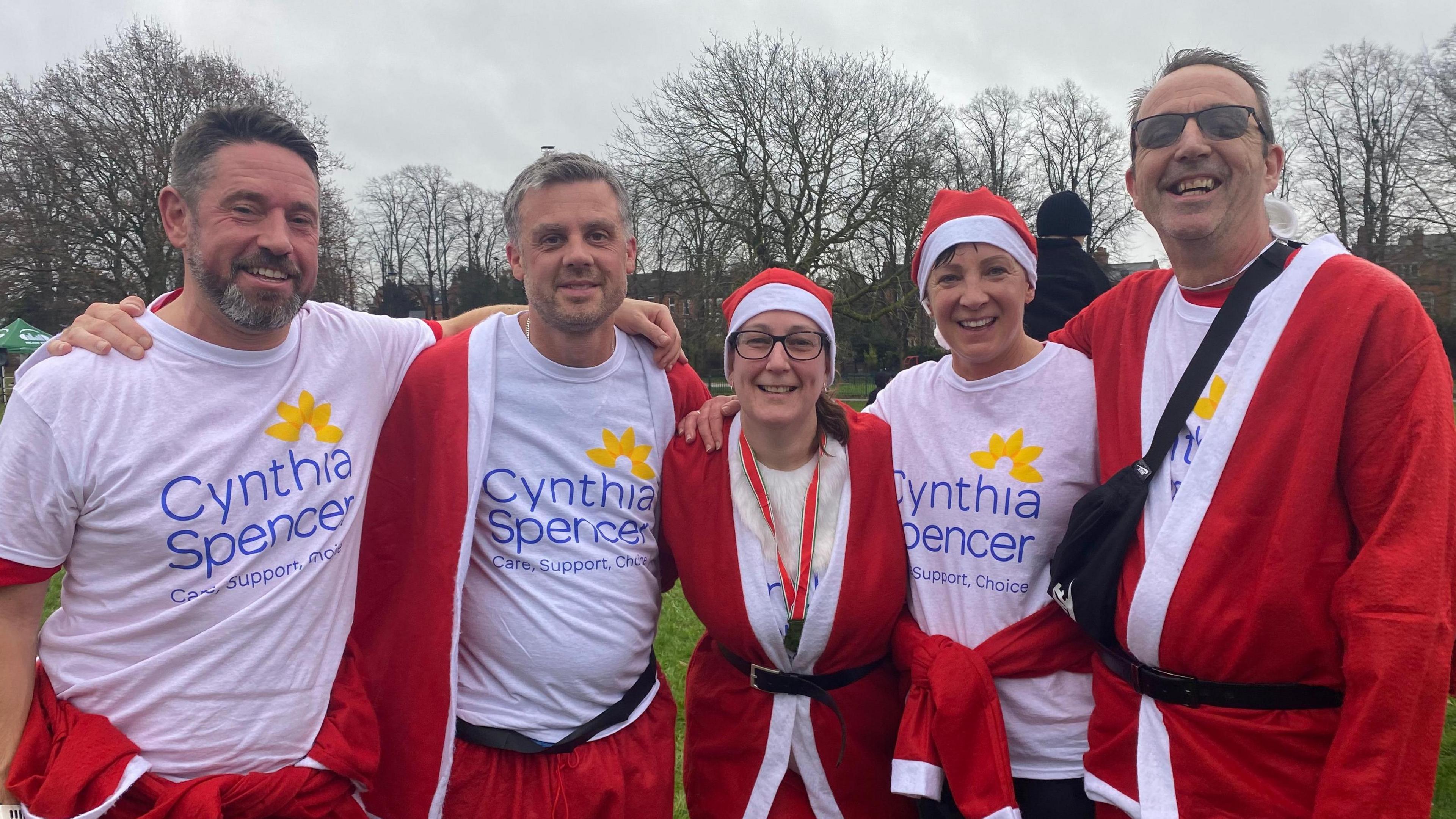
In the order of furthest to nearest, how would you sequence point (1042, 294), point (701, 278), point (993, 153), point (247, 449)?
point (993, 153), point (701, 278), point (1042, 294), point (247, 449)

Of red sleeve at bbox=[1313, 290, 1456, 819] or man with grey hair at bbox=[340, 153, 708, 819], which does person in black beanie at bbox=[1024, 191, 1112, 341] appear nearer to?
red sleeve at bbox=[1313, 290, 1456, 819]

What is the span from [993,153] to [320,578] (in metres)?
39.0

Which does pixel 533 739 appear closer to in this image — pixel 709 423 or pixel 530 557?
pixel 530 557

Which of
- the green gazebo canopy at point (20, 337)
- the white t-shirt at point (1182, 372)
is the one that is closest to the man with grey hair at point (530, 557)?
the white t-shirt at point (1182, 372)

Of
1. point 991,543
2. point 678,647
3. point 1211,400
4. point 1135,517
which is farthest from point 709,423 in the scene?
point 678,647

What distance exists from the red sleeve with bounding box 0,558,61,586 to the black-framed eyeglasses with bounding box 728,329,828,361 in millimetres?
1860

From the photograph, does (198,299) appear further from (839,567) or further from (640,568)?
(839,567)

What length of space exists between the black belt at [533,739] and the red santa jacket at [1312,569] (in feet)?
4.54

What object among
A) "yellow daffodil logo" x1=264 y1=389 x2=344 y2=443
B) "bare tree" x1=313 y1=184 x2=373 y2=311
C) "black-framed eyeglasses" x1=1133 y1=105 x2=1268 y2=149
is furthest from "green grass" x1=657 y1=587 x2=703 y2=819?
"bare tree" x1=313 y1=184 x2=373 y2=311

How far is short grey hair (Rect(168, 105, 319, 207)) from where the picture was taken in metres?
2.34

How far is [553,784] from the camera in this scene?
2.50m

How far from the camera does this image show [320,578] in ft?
7.72

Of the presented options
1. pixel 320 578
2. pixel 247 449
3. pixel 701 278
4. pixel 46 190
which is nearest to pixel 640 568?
pixel 320 578

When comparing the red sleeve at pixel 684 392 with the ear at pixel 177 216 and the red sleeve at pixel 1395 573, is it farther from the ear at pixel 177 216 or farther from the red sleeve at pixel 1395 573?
the red sleeve at pixel 1395 573
